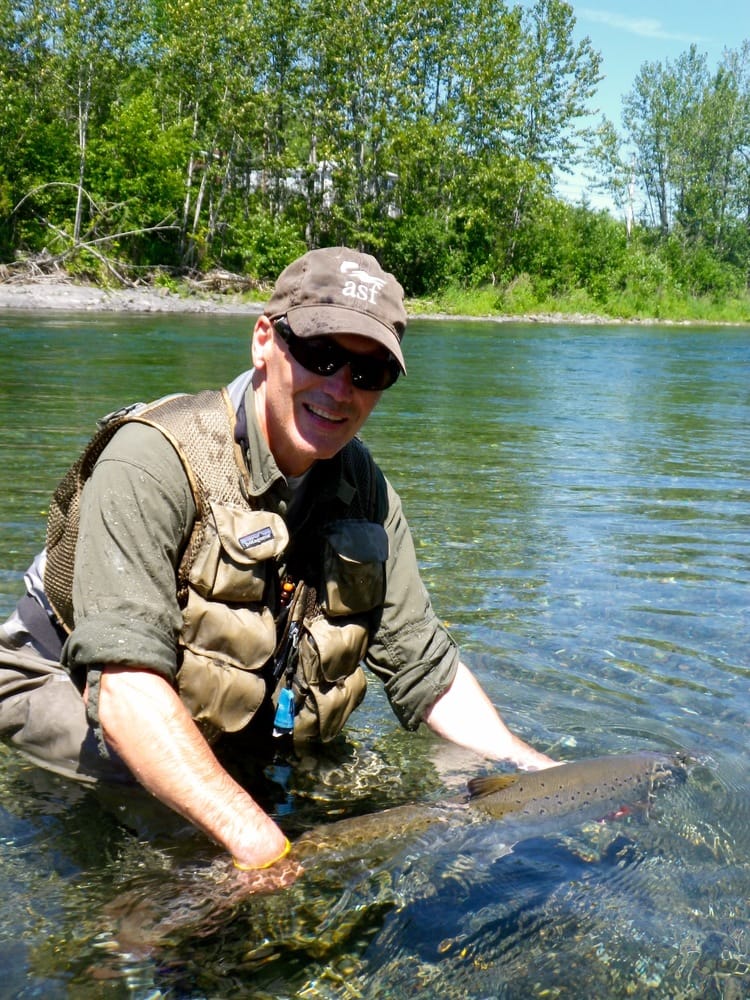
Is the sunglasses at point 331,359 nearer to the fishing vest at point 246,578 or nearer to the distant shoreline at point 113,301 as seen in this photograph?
the fishing vest at point 246,578

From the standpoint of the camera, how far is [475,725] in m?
3.69

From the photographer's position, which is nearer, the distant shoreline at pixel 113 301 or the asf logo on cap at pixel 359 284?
the asf logo on cap at pixel 359 284

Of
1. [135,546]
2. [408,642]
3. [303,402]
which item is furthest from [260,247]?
[135,546]

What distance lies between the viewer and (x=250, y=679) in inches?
130

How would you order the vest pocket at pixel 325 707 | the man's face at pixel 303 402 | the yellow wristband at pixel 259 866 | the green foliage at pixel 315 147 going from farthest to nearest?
the green foliage at pixel 315 147
the vest pocket at pixel 325 707
the man's face at pixel 303 402
the yellow wristband at pixel 259 866

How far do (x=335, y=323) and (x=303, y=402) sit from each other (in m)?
0.28

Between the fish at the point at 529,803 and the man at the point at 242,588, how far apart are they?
0.69 feet

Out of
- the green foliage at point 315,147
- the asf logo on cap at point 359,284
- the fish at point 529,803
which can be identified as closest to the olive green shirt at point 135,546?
the asf logo on cap at point 359,284

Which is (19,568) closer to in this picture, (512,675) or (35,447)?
(512,675)

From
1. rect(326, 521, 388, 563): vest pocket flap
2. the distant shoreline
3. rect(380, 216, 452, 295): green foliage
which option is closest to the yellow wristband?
rect(326, 521, 388, 563): vest pocket flap

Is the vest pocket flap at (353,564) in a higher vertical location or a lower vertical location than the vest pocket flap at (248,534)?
lower

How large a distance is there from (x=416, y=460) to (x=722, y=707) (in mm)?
5934

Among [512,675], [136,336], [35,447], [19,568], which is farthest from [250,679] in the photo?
[136,336]

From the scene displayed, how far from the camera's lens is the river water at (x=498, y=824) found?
9.16 feet
